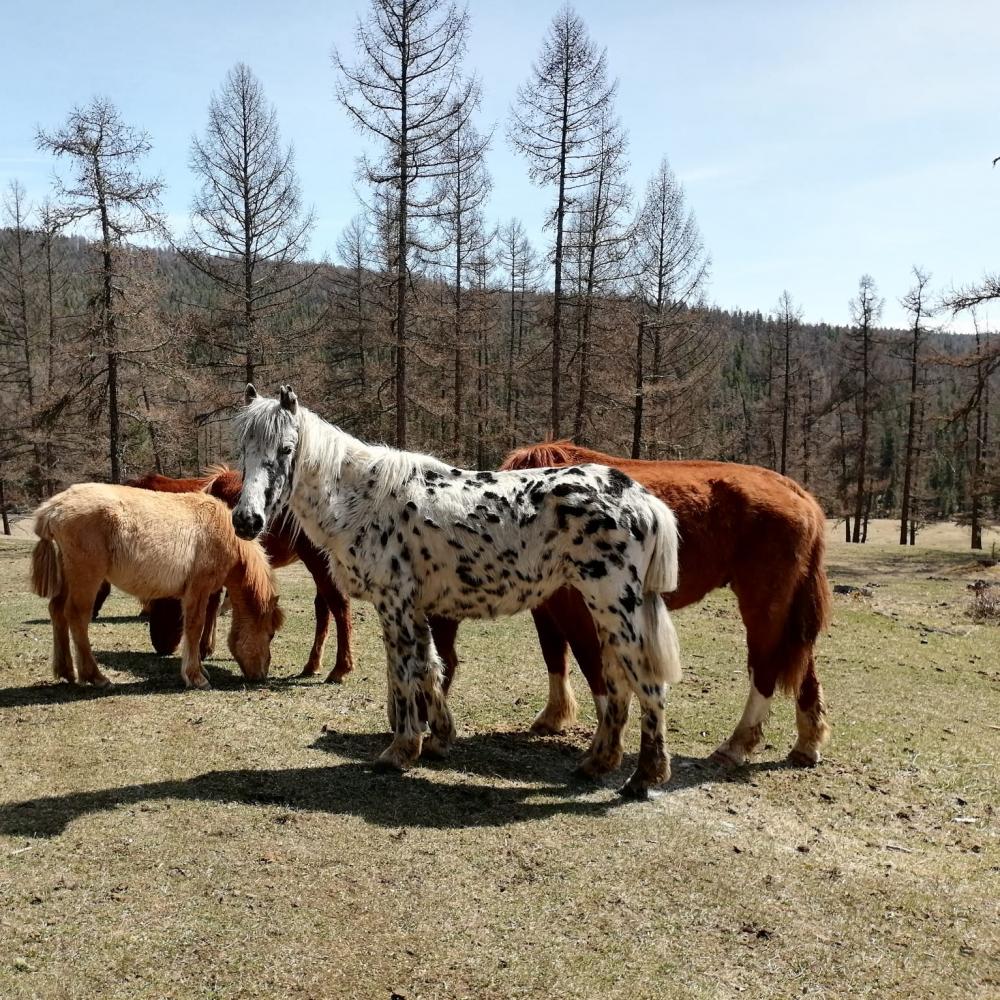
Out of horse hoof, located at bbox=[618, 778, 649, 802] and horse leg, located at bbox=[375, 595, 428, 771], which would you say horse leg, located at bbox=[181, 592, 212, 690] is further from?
horse hoof, located at bbox=[618, 778, 649, 802]

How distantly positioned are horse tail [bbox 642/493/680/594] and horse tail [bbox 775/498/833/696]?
5.04ft

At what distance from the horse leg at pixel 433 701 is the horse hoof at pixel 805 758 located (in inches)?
110

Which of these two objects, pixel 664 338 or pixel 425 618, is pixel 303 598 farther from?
pixel 664 338

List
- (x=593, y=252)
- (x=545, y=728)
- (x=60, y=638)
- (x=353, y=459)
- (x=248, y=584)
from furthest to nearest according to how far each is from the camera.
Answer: (x=593, y=252), (x=248, y=584), (x=60, y=638), (x=545, y=728), (x=353, y=459)

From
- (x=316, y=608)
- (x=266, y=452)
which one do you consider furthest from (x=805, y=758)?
(x=316, y=608)

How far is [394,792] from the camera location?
531cm

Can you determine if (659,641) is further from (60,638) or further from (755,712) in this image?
(60,638)

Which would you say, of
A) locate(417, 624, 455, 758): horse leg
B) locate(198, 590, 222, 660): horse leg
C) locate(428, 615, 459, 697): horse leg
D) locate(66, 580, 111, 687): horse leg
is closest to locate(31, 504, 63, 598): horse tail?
locate(66, 580, 111, 687): horse leg

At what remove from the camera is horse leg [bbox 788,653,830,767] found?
6.45 meters

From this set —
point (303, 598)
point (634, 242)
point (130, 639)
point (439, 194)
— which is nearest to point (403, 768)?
point (130, 639)

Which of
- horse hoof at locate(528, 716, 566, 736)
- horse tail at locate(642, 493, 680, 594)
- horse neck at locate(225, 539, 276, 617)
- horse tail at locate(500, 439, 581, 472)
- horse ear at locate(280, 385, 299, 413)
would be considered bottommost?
horse hoof at locate(528, 716, 566, 736)

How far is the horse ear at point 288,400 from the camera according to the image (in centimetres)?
527

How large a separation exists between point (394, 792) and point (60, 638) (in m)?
3.98

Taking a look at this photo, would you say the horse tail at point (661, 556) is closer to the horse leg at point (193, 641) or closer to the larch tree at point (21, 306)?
the horse leg at point (193, 641)
